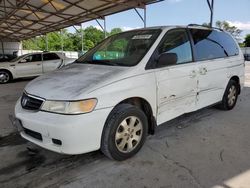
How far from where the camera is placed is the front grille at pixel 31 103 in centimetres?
277

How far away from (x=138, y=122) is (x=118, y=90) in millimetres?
541

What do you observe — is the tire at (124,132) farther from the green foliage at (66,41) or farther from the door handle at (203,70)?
the green foliage at (66,41)

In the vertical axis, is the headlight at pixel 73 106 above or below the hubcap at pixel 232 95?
above

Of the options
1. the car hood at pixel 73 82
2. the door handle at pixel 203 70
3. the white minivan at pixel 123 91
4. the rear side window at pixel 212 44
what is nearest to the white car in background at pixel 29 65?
the white minivan at pixel 123 91

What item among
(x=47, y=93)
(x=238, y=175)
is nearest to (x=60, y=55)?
(x=47, y=93)

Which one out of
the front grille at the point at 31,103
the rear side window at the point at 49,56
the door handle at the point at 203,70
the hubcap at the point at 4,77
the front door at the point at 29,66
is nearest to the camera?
the front grille at the point at 31,103

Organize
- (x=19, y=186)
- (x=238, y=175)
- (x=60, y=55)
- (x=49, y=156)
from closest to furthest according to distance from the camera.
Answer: (x=19, y=186), (x=238, y=175), (x=49, y=156), (x=60, y=55)

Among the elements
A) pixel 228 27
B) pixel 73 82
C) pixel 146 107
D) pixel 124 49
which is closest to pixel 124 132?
pixel 146 107

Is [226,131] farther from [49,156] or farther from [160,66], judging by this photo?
[49,156]

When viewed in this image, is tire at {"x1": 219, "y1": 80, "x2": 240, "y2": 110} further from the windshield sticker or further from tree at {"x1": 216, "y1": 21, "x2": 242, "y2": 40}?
tree at {"x1": 216, "y1": 21, "x2": 242, "y2": 40}

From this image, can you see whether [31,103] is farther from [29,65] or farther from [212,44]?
[29,65]

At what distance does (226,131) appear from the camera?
13.1 ft

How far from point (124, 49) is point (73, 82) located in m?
1.13

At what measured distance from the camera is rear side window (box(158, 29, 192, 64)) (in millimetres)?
3473
